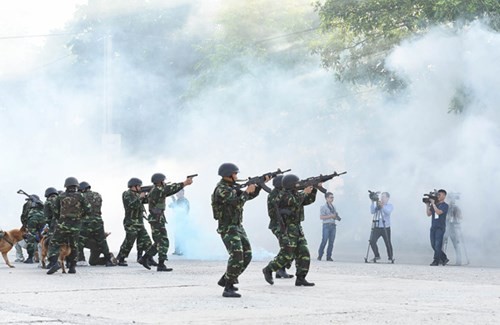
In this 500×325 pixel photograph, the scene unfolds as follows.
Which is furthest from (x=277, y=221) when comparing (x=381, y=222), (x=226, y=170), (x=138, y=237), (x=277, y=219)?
(x=381, y=222)

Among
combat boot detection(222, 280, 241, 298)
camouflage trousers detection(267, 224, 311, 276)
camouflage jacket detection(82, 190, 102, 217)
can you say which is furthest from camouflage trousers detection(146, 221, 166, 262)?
combat boot detection(222, 280, 241, 298)

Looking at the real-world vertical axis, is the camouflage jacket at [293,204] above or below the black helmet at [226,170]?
below

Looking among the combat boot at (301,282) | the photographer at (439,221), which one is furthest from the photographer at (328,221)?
the combat boot at (301,282)

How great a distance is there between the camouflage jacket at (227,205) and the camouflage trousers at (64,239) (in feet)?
16.9

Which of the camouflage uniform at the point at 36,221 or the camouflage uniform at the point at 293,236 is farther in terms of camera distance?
the camouflage uniform at the point at 36,221

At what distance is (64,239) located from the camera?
59.2 ft

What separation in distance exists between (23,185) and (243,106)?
1629cm

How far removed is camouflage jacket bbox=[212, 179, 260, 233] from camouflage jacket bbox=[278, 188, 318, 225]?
5.47 ft

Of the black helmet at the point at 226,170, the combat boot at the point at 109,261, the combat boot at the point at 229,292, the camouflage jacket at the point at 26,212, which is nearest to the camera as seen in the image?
the combat boot at the point at 229,292

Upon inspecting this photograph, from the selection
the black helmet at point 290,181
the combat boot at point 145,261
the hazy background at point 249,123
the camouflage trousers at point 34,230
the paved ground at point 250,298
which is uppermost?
the hazy background at point 249,123

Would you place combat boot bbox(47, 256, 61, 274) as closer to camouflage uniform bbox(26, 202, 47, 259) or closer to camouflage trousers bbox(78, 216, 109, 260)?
camouflage trousers bbox(78, 216, 109, 260)

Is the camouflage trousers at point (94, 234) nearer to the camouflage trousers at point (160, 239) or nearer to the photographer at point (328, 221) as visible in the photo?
the camouflage trousers at point (160, 239)

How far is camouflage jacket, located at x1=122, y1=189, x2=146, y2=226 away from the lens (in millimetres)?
20422

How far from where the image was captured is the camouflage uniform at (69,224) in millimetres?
18031
